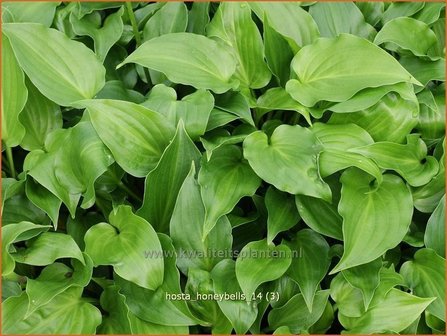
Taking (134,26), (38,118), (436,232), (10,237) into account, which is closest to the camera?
(10,237)

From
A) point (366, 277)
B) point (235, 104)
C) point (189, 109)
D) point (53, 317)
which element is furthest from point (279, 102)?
point (53, 317)

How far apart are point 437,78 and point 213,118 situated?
1.80 ft

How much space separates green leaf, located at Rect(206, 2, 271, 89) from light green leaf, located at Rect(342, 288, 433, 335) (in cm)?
56

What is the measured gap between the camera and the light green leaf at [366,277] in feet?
4.13

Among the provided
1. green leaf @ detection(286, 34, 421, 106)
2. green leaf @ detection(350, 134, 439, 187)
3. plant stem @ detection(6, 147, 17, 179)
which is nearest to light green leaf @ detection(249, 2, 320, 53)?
green leaf @ detection(286, 34, 421, 106)

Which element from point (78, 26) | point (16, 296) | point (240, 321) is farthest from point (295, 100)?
point (16, 296)

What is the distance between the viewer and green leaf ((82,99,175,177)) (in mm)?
1273

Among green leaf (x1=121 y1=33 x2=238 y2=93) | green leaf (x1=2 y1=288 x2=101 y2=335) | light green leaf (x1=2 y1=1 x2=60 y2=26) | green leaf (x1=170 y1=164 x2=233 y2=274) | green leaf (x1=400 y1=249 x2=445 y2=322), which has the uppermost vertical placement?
light green leaf (x1=2 y1=1 x2=60 y2=26)

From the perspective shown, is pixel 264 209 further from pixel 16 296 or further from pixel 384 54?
pixel 16 296

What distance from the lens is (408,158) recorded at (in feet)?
4.43

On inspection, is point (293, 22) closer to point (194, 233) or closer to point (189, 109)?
point (189, 109)

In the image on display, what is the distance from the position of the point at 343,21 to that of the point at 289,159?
1.62 feet

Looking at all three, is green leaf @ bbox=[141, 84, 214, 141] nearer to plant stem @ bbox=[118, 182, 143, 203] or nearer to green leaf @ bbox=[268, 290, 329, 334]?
plant stem @ bbox=[118, 182, 143, 203]

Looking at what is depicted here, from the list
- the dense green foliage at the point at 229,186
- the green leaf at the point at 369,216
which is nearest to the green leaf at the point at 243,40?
the dense green foliage at the point at 229,186
